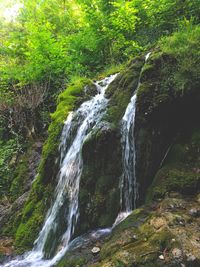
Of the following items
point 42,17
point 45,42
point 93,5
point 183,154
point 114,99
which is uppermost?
point 42,17

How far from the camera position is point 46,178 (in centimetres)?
595

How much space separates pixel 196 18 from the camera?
6.62m

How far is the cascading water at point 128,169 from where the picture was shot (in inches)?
168

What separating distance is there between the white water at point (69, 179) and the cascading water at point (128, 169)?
2.48 feet

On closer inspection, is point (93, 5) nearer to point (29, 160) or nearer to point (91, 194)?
point (29, 160)

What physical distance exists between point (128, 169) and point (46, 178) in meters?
→ 2.20

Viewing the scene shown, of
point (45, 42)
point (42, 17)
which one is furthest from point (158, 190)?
point (42, 17)

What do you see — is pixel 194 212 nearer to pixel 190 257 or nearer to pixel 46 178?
pixel 190 257

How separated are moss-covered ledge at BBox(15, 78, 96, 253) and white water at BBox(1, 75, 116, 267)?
219mm

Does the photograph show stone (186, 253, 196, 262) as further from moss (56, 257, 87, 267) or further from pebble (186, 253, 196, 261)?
moss (56, 257, 87, 267)

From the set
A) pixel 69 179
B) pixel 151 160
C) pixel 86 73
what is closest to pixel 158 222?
pixel 151 160

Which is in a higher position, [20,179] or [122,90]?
[122,90]

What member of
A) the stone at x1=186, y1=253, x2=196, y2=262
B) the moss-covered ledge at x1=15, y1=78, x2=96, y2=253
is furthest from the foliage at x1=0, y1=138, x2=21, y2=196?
the stone at x1=186, y1=253, x2=196, y2=262

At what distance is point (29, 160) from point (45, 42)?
389cm
